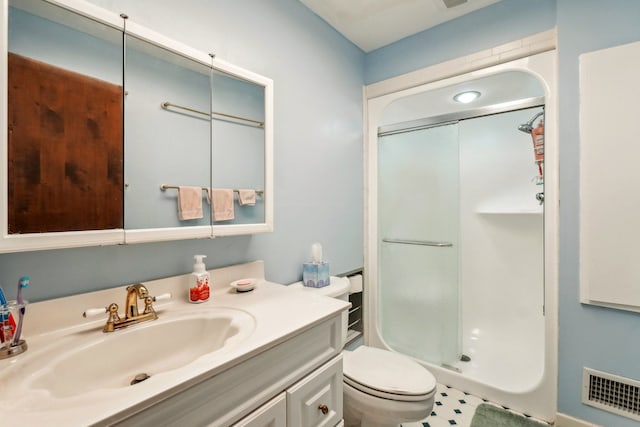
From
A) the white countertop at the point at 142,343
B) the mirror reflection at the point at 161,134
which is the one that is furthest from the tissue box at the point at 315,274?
the mirror reflection at the point at 161,134

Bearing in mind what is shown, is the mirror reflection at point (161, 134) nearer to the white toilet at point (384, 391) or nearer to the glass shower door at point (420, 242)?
the white toilet at point (384, 391)

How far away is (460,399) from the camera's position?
5.55 feet

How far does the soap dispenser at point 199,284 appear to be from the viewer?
103cm

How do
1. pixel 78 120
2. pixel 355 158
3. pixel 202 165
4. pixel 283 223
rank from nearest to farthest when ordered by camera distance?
pixel 78 120 < pixel 202 165 < pixel 283 223 < pixel 355 158

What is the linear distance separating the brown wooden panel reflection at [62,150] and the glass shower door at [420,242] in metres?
1.66

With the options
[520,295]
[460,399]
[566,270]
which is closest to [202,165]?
[566,270]

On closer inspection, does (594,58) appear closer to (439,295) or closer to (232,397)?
(439,295)

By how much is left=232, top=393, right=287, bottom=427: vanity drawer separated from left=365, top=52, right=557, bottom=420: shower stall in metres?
1.38

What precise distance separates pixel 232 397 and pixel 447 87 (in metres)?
1.95

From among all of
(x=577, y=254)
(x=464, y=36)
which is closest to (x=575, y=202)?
(x=577, y=254)

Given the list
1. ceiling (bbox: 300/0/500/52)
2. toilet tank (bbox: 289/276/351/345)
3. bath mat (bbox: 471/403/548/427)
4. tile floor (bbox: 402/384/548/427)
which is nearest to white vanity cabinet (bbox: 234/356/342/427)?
toilet tank (bbox: 289/276/351/345)

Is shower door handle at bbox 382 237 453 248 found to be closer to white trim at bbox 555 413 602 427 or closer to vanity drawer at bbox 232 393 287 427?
white trim at bbox 555 413 602 427

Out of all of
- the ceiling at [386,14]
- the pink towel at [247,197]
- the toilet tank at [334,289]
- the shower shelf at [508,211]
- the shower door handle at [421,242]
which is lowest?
the toilet tank at [334,289]

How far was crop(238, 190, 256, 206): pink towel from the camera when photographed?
3.96 feet
